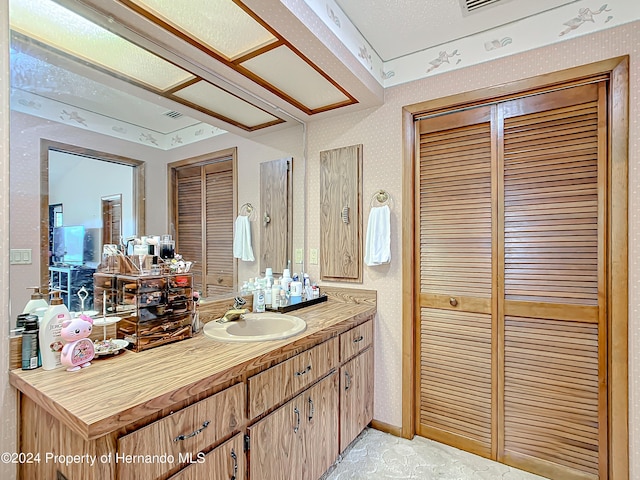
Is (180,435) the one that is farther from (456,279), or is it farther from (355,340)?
(456,279)

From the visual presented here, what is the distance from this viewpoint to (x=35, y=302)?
3.77ft

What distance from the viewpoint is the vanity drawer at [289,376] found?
1.26 m

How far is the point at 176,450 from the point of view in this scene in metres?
0.99

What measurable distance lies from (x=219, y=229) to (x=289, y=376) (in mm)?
942

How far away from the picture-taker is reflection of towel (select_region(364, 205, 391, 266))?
6.88 ft

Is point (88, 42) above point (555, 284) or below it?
above

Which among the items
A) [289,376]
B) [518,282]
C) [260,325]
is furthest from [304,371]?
[518,282]

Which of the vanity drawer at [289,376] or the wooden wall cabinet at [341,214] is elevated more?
the wooden wall cabinet at [341,214]

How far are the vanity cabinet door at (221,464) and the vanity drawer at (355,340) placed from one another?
76 cm

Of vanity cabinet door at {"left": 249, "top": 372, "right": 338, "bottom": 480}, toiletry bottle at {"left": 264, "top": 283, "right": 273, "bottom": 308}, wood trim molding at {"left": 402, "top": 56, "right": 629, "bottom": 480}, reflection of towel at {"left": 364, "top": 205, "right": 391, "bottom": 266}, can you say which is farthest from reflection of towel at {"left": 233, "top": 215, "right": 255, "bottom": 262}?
wood trim molding at {"left": 402, "top": 56, "right": 629, "bottom": 480}

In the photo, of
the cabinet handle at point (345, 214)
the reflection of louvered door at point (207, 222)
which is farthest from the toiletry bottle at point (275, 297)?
the cabinet handle at point (345, 214)

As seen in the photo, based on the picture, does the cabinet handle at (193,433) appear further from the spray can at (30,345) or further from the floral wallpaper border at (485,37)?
the floral wallpaper border at (485,37)

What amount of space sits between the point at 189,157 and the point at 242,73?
541 mm

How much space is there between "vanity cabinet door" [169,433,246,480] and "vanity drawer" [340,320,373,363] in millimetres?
756
